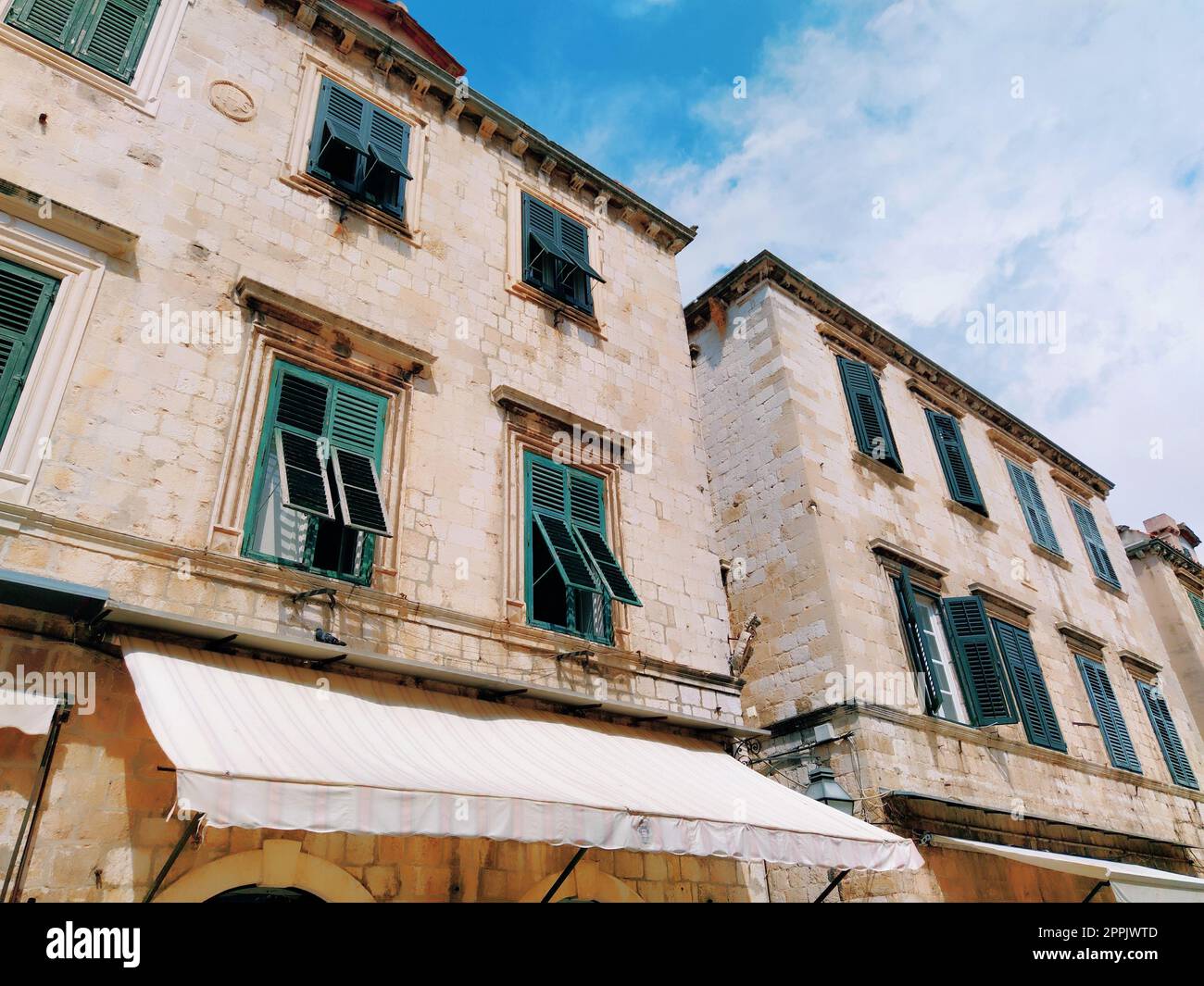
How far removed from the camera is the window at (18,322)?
566 cm

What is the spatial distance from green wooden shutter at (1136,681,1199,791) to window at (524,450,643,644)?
490 inches

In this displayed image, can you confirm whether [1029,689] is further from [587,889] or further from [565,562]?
[587,889]

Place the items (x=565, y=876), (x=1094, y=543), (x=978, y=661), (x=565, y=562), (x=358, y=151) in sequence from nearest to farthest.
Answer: (x=565, y=876), (x=565, y=562), (x=358, y=151), (x=978, y=661), (x=1094, y=543)

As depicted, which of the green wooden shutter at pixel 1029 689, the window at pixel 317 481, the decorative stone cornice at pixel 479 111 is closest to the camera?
the window at pixel 317 481

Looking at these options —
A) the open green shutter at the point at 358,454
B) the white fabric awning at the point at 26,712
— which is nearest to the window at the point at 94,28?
the open green shutter at the point at 358,454

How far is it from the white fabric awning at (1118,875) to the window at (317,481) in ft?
23.5

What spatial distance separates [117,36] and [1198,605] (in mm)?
24994

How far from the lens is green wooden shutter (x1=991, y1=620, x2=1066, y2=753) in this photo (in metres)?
12.0

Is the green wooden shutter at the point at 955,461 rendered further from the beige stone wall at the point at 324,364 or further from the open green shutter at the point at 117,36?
the open green shutter at the point at 117,36

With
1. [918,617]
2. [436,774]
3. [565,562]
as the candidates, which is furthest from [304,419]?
[918,617]

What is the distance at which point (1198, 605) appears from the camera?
71.5 feet

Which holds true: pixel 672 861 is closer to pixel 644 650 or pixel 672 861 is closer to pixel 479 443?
pixel 644 650

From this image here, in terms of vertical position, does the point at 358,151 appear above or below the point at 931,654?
above

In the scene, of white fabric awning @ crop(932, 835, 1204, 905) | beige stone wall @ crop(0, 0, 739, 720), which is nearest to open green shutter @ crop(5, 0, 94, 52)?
beige stone wall @ crop(0, 0, 739, 720)
